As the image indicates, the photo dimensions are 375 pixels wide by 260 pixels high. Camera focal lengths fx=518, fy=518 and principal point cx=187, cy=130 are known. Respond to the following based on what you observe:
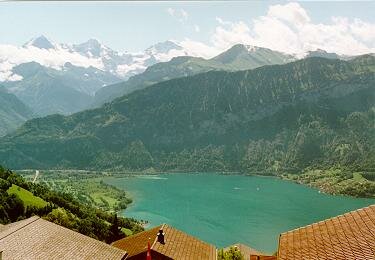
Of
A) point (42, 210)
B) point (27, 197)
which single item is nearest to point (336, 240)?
point (42, 210)

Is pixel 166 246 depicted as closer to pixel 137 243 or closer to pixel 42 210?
pixel 137 243

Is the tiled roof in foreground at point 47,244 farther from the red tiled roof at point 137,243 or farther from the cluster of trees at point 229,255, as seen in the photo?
the cluster of trees at point 229,255

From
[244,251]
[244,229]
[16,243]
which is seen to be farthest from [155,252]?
[244,229]

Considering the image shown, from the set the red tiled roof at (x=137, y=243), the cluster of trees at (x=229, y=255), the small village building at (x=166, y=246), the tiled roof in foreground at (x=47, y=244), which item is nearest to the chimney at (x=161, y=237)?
the small village building at (x=166, y=246)

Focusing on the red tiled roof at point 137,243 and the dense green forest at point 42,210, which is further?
the dense green forest at point 42,210

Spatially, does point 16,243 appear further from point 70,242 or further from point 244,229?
point 244,229

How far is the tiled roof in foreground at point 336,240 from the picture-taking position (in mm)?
18562

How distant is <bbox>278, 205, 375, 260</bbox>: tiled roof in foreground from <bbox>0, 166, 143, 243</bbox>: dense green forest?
7780cm

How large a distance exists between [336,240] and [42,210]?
9619 centimetres

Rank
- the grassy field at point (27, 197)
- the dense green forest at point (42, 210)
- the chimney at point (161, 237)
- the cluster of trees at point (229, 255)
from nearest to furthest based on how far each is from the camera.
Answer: the chimney at point (161, 237)
the cluster of trees at point (229, 255)
the dense green forest at point (42, 210)
the grassy field at point (27, 197)

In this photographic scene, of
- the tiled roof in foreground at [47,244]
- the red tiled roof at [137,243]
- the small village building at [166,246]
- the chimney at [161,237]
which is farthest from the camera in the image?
the red tiled roof at [137,243]

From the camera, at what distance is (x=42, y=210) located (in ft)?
356

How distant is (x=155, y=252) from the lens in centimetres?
4459

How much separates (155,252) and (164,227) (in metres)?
7.76
